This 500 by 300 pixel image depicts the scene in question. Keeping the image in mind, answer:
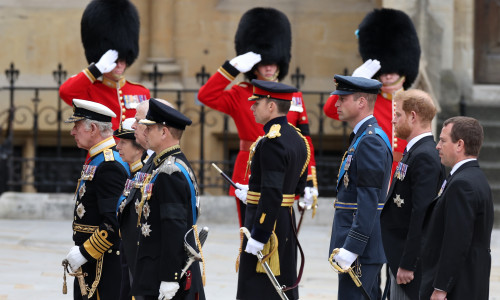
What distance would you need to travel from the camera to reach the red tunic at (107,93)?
8008mm

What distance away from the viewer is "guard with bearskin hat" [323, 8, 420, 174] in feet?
25.0

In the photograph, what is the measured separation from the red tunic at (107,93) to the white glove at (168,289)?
298 centimetres

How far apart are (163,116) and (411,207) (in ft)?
5.06

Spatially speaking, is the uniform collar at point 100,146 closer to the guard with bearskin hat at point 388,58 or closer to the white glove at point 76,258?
the white glove at point 76,258

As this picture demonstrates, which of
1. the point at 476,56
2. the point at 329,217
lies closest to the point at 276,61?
the point at 329,217

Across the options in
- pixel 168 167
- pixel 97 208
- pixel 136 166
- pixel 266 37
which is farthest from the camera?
pixel 266 37

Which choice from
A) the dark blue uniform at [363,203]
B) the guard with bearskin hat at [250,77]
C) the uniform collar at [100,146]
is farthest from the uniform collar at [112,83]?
the dark blue uniform at [363,203]

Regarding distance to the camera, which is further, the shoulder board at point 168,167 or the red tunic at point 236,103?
the red tunic at point 236,103

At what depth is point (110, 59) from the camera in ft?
26.9

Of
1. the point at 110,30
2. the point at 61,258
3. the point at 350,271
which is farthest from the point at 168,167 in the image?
the point at 61,258

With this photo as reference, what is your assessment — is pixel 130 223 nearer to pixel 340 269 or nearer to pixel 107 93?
pixel 340 269

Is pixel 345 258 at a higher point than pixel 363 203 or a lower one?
lower

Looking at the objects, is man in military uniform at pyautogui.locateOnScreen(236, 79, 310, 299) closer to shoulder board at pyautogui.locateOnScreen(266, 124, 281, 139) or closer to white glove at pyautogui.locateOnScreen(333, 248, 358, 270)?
shoulder board at pyautogui.locateOnScreen(266, 124, 281, 139)

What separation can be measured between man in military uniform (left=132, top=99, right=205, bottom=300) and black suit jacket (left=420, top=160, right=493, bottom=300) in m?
1.20
